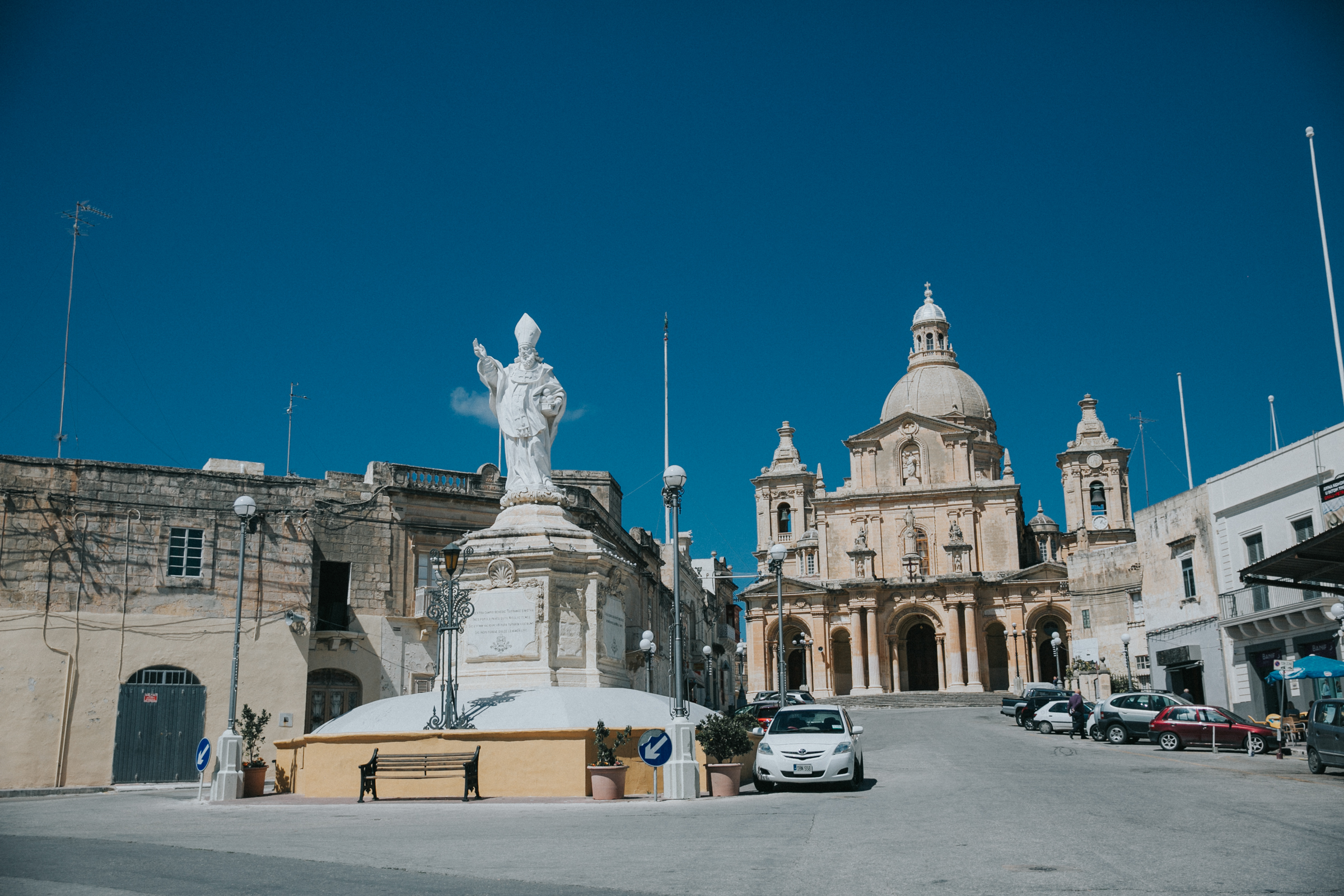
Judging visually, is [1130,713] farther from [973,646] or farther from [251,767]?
[973,646]

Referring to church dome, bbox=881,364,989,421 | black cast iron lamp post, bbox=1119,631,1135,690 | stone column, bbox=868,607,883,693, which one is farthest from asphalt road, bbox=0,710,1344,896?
church dome, bbox=881,364,989,421

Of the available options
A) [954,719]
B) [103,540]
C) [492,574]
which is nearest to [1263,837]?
[492,574]

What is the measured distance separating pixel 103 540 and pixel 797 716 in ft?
61.6

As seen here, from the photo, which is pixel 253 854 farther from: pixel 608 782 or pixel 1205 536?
pixel 1205 536

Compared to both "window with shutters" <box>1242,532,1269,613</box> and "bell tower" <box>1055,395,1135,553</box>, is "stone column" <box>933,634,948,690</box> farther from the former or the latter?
"window with shutters" <box>1242,532,1269,613</box>

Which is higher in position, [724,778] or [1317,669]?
[1317,669]

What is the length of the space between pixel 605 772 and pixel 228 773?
6.30 m

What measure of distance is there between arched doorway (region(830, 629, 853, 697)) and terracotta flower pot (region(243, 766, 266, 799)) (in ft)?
190

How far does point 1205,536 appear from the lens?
36375 mm

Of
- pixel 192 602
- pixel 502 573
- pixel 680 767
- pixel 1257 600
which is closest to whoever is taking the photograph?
pixel 680 767

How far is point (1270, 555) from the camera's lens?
29.5 metres

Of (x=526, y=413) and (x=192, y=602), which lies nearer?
(x=526, y=413)

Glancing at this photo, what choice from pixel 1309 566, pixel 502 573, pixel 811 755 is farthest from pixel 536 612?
pixel 1309 566

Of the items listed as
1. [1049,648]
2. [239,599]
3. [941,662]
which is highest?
[1049,648]
